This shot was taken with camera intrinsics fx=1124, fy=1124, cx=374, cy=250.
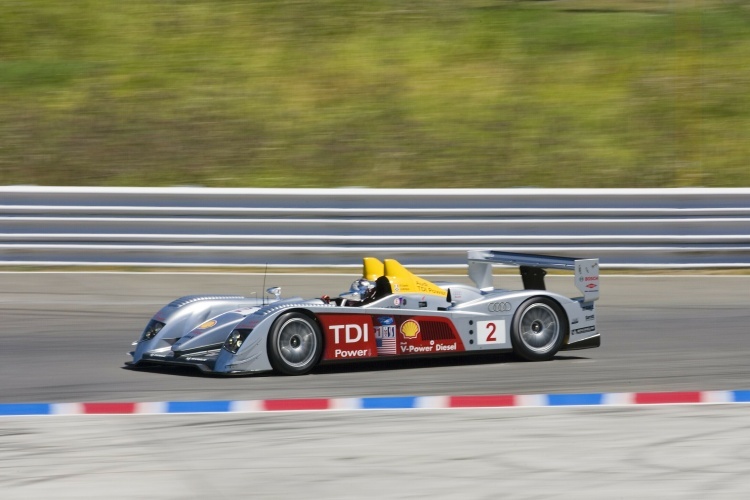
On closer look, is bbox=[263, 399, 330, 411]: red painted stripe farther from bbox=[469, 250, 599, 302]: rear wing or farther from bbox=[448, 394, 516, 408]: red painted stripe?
bbox=[469, 250, 599, 302]: rear wing

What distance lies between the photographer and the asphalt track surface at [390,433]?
4.88 m

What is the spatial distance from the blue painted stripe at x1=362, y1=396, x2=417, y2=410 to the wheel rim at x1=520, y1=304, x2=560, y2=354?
161cm

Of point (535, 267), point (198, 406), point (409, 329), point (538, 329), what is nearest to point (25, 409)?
point (198, 406)

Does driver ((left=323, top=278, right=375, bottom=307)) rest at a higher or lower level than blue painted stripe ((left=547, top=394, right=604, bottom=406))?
higher

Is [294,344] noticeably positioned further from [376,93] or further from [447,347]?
[376,93]

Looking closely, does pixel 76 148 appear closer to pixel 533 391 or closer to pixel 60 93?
pixel 60 93

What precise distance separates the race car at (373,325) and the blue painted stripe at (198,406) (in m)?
0.70

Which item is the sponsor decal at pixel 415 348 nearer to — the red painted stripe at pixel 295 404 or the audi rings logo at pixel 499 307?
the audi rings logo at pixel 499 307

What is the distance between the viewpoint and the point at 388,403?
659 cm

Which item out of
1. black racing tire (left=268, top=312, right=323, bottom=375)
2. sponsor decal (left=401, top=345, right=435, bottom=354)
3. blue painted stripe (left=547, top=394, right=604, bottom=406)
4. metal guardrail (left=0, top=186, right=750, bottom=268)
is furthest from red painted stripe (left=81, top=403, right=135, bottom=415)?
metal guardrail (left=0, top=186, right=750, bottom=268)

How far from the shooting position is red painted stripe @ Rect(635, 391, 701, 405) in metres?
6.61

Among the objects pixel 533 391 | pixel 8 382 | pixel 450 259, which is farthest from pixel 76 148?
pixel 533 391

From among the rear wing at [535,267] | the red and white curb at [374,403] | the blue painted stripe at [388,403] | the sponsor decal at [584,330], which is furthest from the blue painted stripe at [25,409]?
the sponsor decal at [584,330]

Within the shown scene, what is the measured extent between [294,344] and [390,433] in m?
1.73
